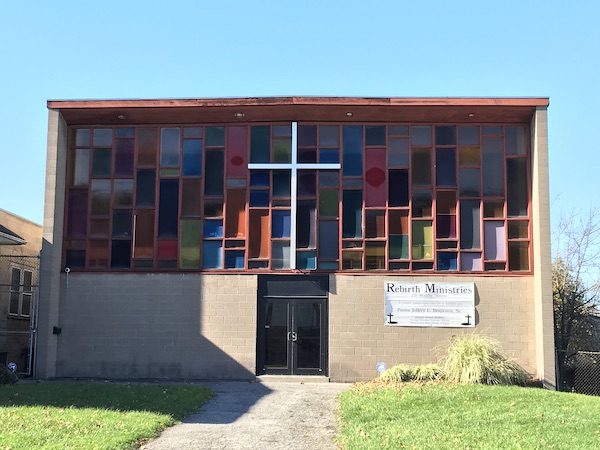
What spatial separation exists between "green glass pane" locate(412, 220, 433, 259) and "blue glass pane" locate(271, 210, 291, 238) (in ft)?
10.6

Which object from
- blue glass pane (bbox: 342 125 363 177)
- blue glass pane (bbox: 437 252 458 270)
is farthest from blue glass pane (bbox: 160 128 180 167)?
blue glass pane (bbox: 437 252 458 270)

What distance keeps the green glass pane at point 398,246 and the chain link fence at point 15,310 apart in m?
9.62

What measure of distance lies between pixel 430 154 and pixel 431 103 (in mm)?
1425

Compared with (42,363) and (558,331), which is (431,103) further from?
(42,363)

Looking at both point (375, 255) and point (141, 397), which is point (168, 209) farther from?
point (141, 397)

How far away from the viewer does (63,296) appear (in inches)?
663

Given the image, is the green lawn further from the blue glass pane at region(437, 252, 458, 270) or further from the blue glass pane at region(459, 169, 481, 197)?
the blue glass pane at region(459, 169, 481, 197)

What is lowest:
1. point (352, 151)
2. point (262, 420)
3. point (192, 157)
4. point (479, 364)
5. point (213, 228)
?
point (262, 420)

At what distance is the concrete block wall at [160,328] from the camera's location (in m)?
16.3

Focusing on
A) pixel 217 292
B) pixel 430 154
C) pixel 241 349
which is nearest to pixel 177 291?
pixel 217 292

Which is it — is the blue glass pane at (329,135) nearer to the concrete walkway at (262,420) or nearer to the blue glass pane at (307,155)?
the blue glass pane at (307,155)

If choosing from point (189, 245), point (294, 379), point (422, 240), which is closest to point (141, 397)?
point (294, 379)

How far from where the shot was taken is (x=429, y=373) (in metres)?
14.4

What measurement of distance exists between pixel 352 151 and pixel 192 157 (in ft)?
14.0
